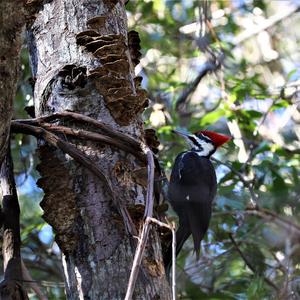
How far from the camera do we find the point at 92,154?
2.29 meters

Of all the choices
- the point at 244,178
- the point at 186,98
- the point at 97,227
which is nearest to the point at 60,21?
the point at 97,227

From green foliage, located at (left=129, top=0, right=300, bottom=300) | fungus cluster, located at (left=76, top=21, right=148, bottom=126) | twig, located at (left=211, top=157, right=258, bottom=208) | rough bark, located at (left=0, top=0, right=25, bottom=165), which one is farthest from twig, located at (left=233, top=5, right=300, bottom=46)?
rough bark, located at (left=0, top=0, right=25, bottom=165)

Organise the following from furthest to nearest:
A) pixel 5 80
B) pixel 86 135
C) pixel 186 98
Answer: pixel 186 98, pixel 86 135, pixel 5 80

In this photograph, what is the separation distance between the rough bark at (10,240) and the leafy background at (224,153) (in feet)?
4.07

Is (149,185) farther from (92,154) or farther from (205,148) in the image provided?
(205,148)

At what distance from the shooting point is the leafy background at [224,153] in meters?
4.17

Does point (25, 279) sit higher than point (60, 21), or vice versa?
point (60, 21)

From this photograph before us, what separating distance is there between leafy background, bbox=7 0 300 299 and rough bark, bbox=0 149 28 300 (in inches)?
48.8

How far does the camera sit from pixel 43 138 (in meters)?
2.33

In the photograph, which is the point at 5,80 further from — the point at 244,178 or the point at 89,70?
the point at 244,178

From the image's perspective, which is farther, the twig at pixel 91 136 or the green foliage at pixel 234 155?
the green foliage at pixel 234 155

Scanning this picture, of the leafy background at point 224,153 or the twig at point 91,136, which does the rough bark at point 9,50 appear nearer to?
the twig at point 91,136

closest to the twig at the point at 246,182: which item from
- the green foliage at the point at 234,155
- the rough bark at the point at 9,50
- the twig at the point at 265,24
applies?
the green foliage at the point at 234,155

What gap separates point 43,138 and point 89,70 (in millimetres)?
300
